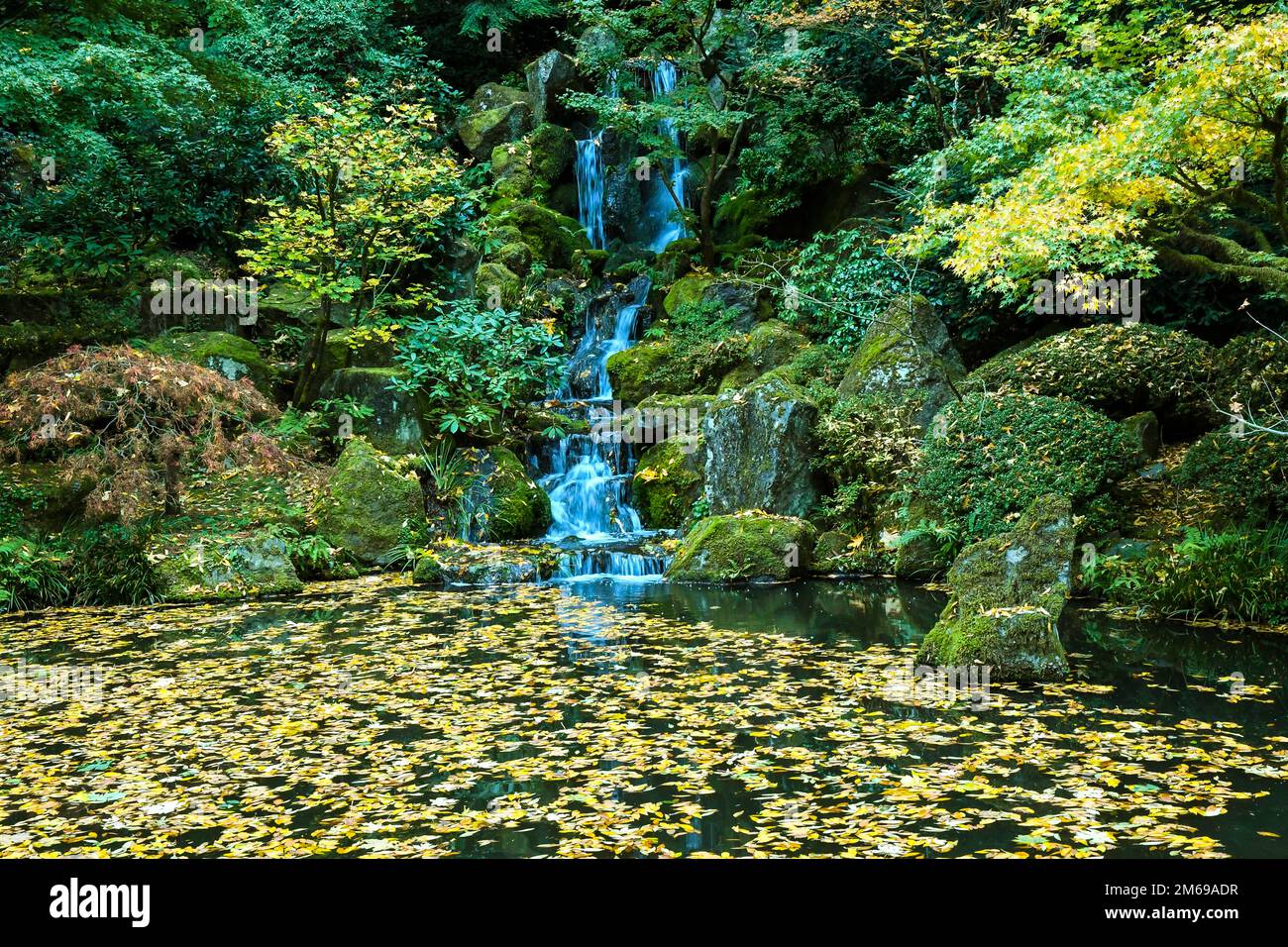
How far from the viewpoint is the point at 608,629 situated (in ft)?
30.8

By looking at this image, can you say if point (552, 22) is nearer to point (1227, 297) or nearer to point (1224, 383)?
point (1227, 297)

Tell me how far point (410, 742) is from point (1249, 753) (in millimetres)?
5135

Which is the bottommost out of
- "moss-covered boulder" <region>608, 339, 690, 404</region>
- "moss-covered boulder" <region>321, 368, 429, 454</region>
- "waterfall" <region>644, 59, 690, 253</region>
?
"moss-covered boulder" <region>321, 368, 429, 454</region>

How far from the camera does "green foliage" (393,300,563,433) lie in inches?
595

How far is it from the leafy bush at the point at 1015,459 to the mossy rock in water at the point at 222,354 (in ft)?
34.2

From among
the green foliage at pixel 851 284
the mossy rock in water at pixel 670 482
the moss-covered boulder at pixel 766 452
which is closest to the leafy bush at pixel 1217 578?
the moss-covered boulder at pixel 766 452

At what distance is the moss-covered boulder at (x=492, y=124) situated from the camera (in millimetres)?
23578

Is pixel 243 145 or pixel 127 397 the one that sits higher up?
pixel 243 145

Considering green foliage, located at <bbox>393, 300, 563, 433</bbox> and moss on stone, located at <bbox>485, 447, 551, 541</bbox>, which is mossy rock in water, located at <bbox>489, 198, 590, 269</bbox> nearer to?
green foliage, located at <bbox>393, 300, 563, 433</bbox>

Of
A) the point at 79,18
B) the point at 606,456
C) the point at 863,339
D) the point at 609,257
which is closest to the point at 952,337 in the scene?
the point at 863,339

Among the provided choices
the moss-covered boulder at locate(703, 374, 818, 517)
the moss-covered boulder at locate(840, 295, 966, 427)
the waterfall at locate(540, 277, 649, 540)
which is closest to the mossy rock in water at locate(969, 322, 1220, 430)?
the moss-covered boulder at locate(840, 295, 966, 427)

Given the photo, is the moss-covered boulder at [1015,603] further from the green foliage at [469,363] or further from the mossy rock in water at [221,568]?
the green foliage at [469,363]

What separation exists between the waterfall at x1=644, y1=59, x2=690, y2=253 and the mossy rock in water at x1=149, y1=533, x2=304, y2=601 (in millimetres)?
13536

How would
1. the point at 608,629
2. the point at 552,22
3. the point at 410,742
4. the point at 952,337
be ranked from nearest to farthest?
the point at 410,742, the point at 608,629, the point at 952,337, the point at 552,22
